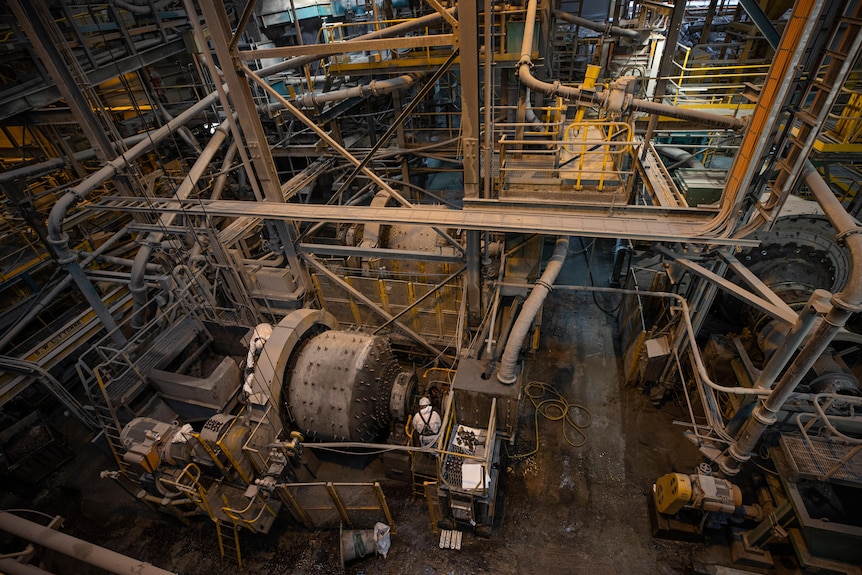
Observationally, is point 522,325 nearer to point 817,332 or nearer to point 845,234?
point 817,332

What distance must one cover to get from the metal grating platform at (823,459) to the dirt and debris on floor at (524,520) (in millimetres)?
1894

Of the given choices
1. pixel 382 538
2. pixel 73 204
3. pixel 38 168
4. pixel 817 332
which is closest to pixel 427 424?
pixel 382 538

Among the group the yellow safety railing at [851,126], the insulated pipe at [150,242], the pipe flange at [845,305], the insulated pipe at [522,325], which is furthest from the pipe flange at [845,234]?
the insulated pipe at [150,242]

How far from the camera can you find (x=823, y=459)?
542cm

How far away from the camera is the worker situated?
268 inches

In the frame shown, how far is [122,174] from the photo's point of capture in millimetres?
7785

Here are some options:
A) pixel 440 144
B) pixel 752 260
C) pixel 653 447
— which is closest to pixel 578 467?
pixel 653 447

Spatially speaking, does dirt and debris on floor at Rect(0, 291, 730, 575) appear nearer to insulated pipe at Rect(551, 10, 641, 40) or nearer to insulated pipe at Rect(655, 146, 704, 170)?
insulated pipe at Rect(655, 146, 704, 170)

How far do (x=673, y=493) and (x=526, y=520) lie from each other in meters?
2.31

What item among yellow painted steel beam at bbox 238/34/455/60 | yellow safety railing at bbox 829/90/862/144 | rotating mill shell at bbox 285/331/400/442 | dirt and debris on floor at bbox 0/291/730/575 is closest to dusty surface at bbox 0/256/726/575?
dirt and debris on floor at bbox 0/291/730/575

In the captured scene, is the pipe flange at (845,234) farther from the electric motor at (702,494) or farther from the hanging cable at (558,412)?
the hanging cable at (558,412)

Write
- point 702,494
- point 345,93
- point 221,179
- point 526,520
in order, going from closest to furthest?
point 702,494 → point 526,520 → point 221,179 → point 345,93

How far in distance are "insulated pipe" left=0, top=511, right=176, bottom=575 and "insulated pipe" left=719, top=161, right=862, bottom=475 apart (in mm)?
6480

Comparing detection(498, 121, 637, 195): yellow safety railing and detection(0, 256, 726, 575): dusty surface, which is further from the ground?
detection(498, 121, 637, 195): yellow safety railing
